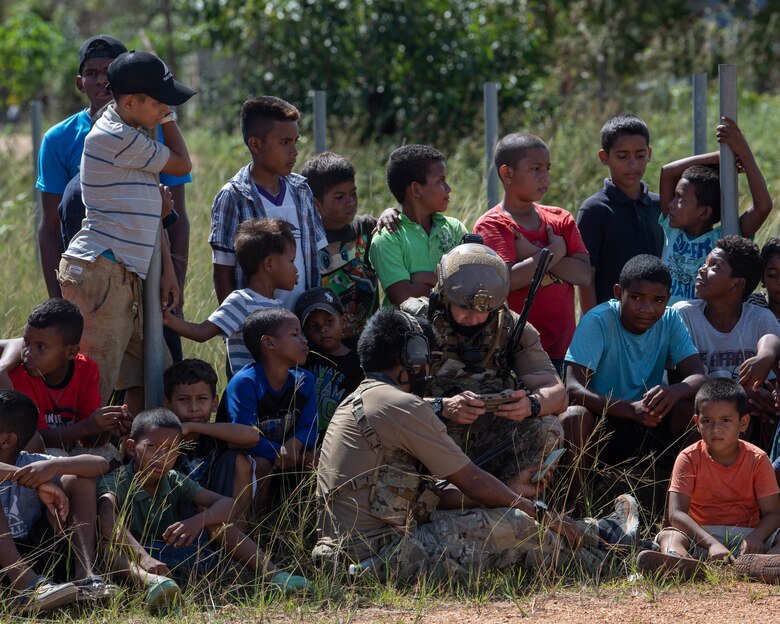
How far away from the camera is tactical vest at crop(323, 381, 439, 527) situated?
4.88 meters

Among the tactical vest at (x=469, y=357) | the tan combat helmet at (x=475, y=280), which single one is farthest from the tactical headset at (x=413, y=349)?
the tactical vest at (x=469, y=357)

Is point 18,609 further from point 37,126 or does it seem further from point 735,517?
point 37,126

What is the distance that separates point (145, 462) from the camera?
497 centimetres

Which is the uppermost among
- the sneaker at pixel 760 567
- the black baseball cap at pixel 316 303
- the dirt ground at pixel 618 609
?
the black baseball cap at pixel 316 303

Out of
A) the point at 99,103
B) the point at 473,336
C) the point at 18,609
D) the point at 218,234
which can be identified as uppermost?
the point at 99,103

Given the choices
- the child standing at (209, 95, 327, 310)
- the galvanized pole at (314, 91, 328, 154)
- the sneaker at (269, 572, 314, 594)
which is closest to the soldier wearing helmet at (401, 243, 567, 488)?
the child standing at (209, 95, 327, 310)

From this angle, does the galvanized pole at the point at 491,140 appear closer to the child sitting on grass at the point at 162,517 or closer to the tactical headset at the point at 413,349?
the tactical headset at the point at 413,349

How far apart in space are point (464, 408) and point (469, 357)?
50 centimetres

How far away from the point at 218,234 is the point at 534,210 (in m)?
1.72

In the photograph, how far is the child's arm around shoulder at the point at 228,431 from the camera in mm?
5188

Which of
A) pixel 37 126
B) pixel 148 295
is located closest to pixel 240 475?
pixel 148 295

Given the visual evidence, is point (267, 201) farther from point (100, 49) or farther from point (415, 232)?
point (100, 49)

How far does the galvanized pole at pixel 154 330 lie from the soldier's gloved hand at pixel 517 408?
5.20 ft

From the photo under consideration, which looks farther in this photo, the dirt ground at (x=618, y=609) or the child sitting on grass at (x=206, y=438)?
the child sitting on grass at (x=206, y=438)
